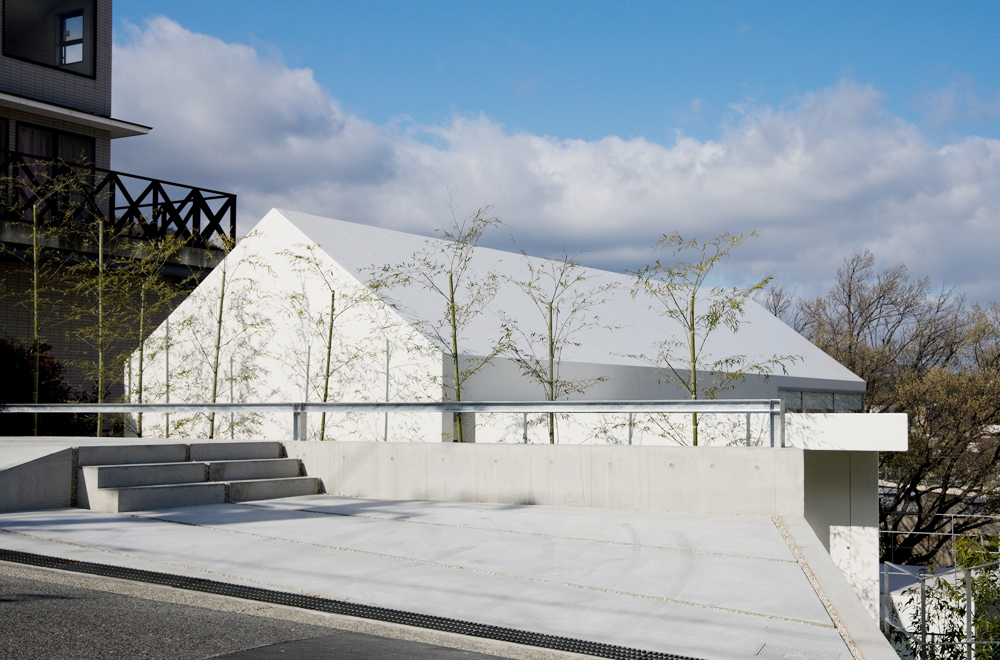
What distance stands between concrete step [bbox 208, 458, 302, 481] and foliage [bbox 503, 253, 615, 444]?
10.9 feet

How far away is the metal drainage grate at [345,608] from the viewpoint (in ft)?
13.7

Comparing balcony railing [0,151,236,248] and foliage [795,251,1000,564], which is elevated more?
balcony railing [0,151,236,248]

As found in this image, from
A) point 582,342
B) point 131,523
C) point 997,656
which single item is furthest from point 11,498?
point 997,656

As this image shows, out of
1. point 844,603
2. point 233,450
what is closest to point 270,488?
point 233,450

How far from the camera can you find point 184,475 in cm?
960

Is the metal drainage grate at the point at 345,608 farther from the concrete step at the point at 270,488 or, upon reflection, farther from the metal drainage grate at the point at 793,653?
the concrete step at the point at 270,488

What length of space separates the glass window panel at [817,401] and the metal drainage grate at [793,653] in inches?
627

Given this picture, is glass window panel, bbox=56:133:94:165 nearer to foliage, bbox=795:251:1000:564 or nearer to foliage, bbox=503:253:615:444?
foliage, bbox=503:253:615:444

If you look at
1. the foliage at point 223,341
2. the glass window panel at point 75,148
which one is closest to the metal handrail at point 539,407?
the foliage at point 223,341

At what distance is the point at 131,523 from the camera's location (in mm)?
7926

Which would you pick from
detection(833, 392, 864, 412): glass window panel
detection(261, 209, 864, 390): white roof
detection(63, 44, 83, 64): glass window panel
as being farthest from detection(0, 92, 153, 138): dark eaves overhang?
detection(833, 392, 864, 412): glass window panel

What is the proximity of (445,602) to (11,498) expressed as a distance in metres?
5.51

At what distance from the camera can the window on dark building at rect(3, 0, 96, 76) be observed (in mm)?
19156

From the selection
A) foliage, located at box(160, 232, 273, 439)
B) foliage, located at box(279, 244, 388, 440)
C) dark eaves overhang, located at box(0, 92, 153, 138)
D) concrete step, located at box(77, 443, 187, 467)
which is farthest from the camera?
dark eaves overhang, located at box(0, 92, 153, 138)
